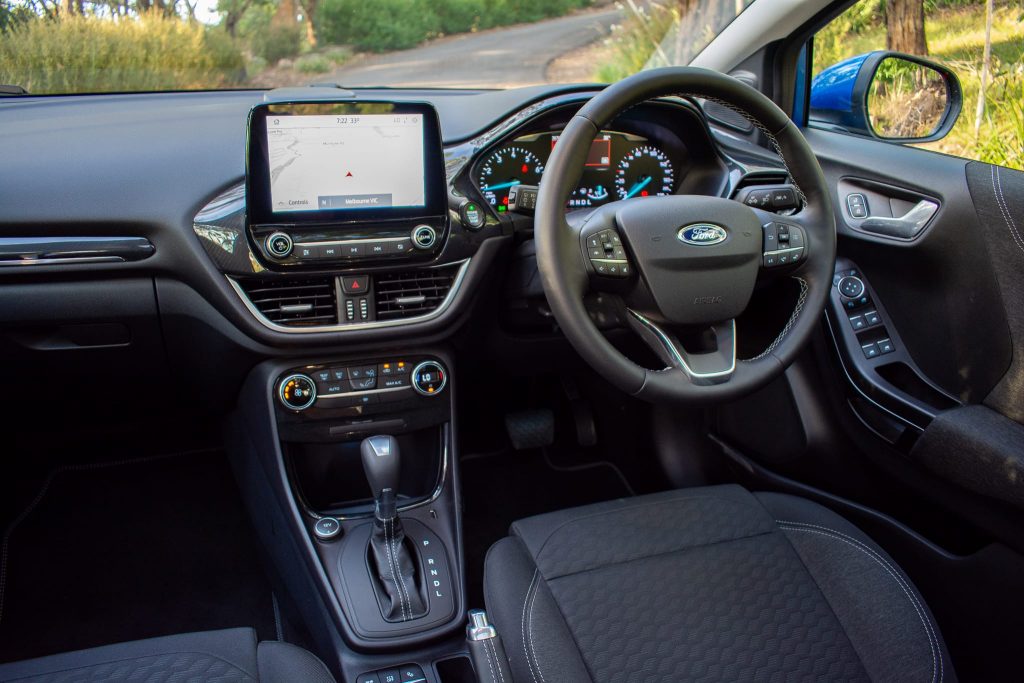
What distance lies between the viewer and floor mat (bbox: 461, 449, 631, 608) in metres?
2.65

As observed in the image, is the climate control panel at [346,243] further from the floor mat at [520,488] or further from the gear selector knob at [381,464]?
the floor mat at [520,488]

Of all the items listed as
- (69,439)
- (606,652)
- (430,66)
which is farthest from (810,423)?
(69,439)

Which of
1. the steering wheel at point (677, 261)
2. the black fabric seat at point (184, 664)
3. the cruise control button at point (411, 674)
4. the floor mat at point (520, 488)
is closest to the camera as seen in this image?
the black fabric seat at point (184, 664)

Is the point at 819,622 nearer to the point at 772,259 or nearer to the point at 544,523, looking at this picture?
the point at 544,523

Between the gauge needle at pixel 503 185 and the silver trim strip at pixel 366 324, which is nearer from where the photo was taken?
the silver trim strip at pixel 366 324

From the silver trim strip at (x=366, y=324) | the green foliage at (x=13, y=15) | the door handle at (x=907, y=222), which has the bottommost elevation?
the silver trim strip at (x=366, y=324)

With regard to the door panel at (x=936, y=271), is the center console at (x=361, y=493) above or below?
below

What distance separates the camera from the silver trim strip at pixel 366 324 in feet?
6.23

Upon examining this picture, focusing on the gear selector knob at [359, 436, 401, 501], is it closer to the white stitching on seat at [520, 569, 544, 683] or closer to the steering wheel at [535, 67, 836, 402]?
the white stitching on seat at [520, 569, 544, 683]

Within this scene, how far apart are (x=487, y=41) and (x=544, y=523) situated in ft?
5.18

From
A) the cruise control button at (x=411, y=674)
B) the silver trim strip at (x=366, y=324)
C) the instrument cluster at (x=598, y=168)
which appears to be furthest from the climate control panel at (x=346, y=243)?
the cruise control button at (x=411, y=674)

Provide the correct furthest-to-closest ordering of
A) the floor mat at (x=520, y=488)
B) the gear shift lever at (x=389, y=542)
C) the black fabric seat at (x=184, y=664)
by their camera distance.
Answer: the floor mat at (x=520, y=488)
the gear shift lever at (x=389, y=542)
the black fabric seat at (x=184, y=664)

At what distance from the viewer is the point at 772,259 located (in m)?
1.63

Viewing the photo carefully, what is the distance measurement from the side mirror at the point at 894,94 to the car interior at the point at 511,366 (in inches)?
0.5
